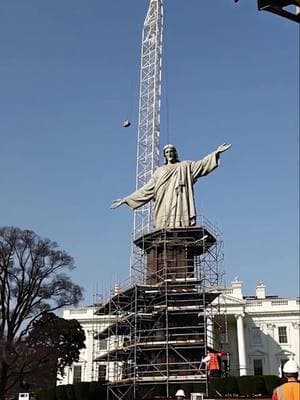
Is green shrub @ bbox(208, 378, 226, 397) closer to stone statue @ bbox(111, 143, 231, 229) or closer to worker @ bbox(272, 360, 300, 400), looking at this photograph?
stone statue @ bbox(111, 143, 231, 229)

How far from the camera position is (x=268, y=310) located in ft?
230

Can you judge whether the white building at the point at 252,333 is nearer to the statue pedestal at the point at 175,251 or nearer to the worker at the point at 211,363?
the statue pedestal at the point at 175,251

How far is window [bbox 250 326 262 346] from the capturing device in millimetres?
69688

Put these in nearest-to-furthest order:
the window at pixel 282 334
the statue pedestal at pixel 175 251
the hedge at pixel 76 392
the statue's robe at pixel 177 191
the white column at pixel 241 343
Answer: the statue pedestal at pixel 175 251 → the statue's robe at pixel 177 191 → the hedge at pixel 76 392 → the white column at pixel 241 343 → the window at pixel 282 334

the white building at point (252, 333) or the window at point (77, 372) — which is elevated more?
the white building at point (252, 333)

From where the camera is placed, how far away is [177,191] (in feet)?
123

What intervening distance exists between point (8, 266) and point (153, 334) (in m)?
11.4

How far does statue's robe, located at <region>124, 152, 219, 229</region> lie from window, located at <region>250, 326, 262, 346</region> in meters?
36.7

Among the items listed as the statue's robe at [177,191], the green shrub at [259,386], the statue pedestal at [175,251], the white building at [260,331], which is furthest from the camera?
the white building at [260,331]

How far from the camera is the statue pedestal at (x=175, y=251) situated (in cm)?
3562

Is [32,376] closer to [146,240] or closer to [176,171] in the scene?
[146,240]

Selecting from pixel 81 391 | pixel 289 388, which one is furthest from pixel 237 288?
pixel 289 388

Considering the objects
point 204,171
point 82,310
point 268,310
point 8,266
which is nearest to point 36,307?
point 8,266

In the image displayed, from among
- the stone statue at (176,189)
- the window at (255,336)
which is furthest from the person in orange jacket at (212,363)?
the window at (255,336)
